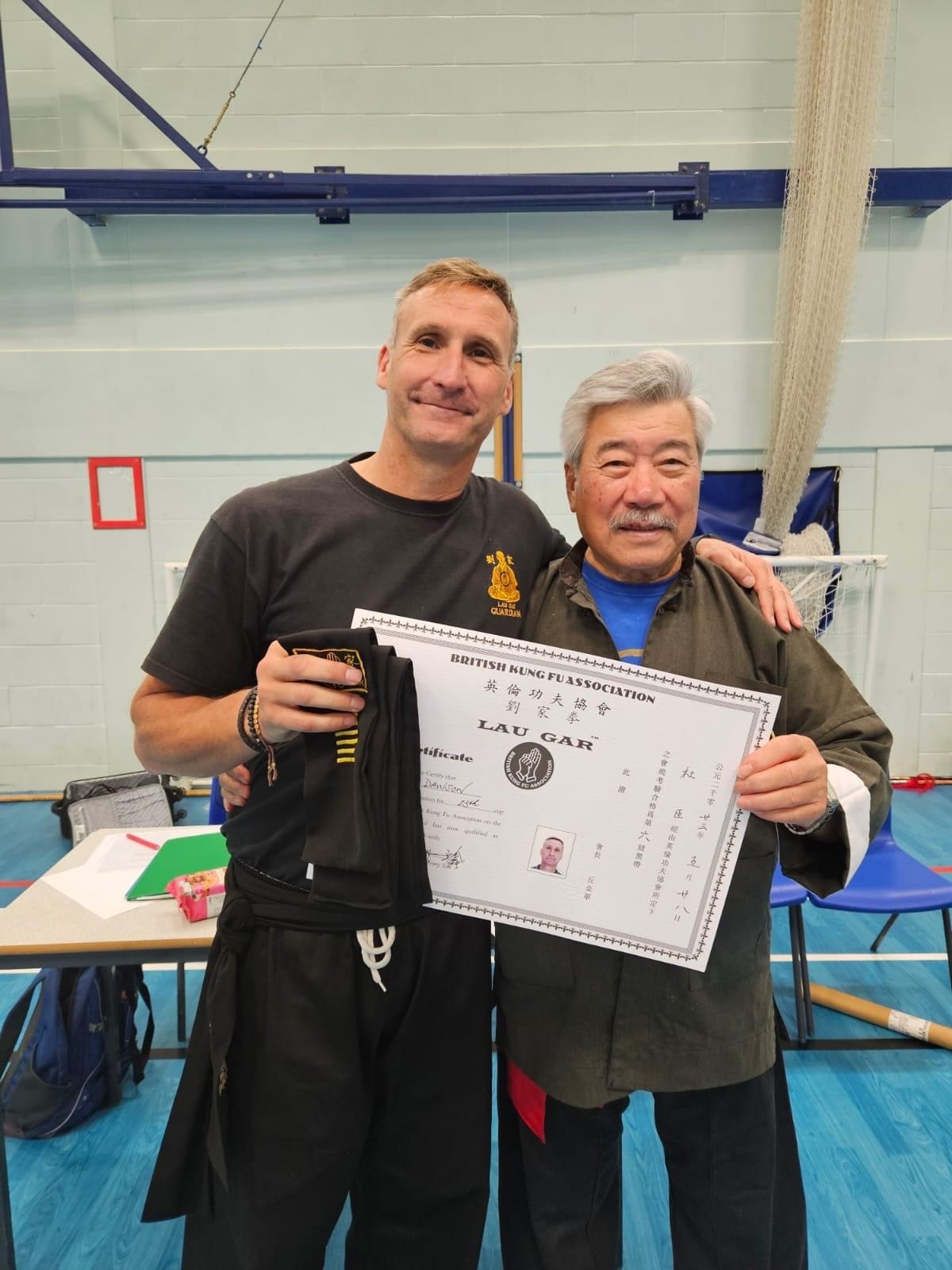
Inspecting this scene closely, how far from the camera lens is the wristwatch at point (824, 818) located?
1.29 metres

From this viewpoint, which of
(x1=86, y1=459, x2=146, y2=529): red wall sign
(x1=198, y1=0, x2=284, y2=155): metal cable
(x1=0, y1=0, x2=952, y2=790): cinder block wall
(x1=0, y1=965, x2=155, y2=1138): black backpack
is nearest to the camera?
(x1=0, y1=965, x2=155, y2=1138): black backpack

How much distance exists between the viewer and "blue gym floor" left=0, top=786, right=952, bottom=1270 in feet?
7.17

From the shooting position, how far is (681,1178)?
4.87ft

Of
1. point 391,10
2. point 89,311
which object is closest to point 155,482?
point 89,311

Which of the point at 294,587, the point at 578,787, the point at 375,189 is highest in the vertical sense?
the point at 375,189

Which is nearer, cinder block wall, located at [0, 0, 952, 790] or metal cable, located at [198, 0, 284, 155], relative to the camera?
metal cable, located at [198, 0, 284, 155]

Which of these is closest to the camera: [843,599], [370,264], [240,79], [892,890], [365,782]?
[365,782]

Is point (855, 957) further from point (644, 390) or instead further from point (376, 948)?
point (644, 390)

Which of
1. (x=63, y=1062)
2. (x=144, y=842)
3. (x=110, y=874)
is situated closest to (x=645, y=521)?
(x=110, y=874)

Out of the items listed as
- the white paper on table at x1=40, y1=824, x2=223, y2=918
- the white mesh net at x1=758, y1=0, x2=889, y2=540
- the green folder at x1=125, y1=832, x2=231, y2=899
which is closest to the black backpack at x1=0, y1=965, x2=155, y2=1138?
the white paper on table at x1=40, y1=824, x2=223, y2=918

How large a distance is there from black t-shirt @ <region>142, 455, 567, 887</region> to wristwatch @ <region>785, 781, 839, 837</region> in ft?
1.91

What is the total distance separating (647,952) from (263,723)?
71 centimetres

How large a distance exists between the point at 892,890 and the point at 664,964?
1.90 metres

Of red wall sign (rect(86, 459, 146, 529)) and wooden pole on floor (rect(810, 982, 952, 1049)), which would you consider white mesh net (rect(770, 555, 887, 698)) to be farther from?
red wall sign (rect(86, 459, 146, 529))
